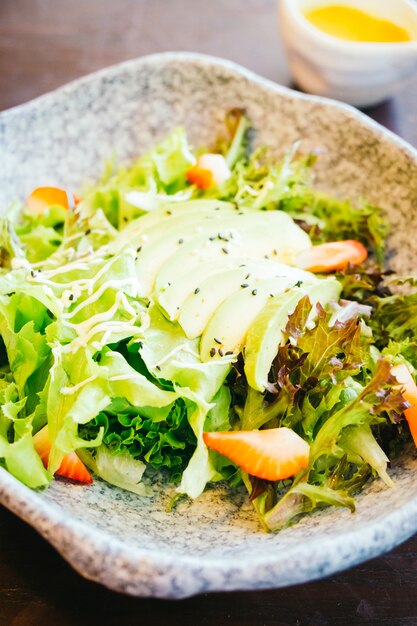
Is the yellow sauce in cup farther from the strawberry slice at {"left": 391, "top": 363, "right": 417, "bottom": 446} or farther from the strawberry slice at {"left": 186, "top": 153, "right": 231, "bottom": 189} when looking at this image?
the strawberry slice at {"left": 391, "top": 363, "right": 417, "bottom": 446}

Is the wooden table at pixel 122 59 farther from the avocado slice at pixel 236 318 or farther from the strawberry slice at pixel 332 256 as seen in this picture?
the strawberry slice at pixel 332 256

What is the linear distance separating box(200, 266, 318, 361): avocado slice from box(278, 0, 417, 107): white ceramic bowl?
122cm

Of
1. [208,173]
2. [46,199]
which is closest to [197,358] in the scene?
[208,173]

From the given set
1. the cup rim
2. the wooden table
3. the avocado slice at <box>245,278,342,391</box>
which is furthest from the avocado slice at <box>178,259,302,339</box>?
the cup rim

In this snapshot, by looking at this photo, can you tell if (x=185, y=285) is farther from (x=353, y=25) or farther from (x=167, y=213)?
(x=353, y=25)

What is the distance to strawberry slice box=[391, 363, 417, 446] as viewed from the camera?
5.43ft

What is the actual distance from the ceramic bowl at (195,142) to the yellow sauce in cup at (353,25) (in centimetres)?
52

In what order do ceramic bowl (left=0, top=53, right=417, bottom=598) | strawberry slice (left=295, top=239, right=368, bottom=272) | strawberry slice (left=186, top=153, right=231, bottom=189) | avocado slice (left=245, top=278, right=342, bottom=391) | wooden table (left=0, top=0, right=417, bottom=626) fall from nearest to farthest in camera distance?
ceramic bowl (left=0, top=53, right=417, bottom=598), wooden table (left=0, top=0, right=417, bottom=626), avocado slice (left=245, top=278, right=342, bottom=391), strawberry slice (left=295, top=239, right=368, bottom=272), strawberry slice (left=186, top=153, right=231, bottom=189)

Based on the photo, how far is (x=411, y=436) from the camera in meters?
1.70

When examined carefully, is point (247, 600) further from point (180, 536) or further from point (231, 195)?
point (231, 195)

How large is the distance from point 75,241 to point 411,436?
1.10m

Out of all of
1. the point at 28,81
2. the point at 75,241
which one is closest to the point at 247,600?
the point at 75,241

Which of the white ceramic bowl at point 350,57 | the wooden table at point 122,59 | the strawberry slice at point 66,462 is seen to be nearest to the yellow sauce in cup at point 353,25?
the white ceramic bowl at point 350,57

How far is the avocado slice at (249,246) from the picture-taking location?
1.90 m
